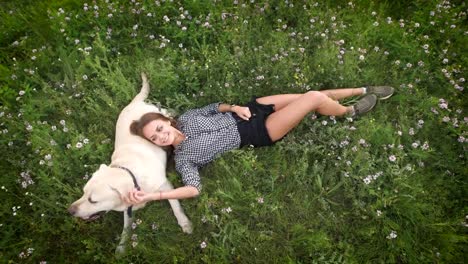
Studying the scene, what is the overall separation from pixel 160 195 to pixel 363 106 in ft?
8.38

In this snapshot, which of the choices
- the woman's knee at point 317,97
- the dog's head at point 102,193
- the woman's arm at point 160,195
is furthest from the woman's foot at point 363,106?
the dog's head at point 102,193

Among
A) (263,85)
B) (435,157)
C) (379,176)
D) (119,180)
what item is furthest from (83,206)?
(435,157)

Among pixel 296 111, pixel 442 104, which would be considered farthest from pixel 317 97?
pixel 442 104

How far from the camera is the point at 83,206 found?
3.30 meters

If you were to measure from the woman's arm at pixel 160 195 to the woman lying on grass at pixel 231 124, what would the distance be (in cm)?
5

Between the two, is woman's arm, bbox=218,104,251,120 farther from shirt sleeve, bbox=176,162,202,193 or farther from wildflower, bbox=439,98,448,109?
wildflower, bbox=439,98,448,109

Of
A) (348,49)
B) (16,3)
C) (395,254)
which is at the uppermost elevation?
(16,3)

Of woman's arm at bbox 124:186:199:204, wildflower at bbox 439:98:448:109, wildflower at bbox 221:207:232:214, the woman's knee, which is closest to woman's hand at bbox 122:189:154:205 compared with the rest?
woman's arm at bbox 124:186:199:204

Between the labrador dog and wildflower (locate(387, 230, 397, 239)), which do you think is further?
wildflower (locate(387, 230, 397, 239))

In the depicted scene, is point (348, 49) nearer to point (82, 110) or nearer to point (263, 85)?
point (263, 85)

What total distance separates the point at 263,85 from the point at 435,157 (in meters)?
2.15

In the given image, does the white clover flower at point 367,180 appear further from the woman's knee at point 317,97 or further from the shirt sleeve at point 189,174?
the shirt sleeve at point 189,174

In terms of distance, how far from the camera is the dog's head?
3.28 metres

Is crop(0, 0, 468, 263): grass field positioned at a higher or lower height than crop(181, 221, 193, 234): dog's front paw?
higher
